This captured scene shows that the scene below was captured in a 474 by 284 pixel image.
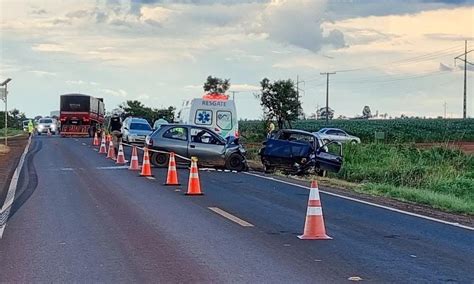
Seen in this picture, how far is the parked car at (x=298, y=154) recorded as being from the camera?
25.1 metres

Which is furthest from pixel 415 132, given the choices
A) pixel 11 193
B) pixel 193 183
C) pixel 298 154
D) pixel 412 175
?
pixel 11 193

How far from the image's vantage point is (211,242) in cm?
1048

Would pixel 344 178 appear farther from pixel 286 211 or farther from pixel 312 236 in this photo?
pixel 312 236

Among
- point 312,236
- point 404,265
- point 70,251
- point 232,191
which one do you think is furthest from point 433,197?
point 70,251

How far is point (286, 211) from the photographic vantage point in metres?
14.4

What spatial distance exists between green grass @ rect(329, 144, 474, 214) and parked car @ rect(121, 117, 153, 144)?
12436 mm

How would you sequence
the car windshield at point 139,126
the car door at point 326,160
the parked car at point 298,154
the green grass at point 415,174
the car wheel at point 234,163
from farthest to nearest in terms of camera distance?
1. the car windshield at point 139,126
2. the car wheel at point 234,163
3. the car door at point 326,160
4. the parked car at point 298,154
5. the green grass at point 415,174

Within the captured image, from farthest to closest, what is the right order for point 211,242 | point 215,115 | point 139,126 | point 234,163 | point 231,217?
point 139,126
point 215,115
point 234,163
point 231,217
point 211,242

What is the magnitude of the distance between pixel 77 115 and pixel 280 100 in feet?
50.7

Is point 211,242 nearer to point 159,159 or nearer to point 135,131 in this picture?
point 159,159

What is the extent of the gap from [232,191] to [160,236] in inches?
289

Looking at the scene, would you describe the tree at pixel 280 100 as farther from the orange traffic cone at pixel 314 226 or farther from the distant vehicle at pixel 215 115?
the orange traffic cone at pixel 314 226

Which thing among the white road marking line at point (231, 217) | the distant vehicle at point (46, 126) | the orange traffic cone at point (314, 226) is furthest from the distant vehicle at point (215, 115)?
the distant vehicle at point (46, 126)

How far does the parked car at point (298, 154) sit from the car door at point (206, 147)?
4.82 feet
